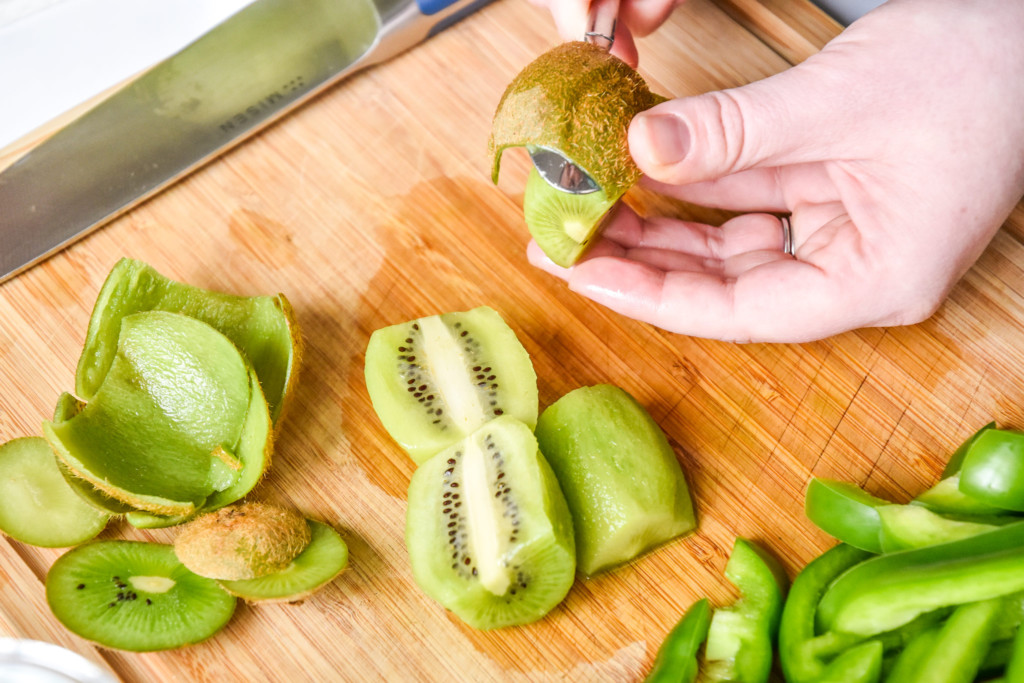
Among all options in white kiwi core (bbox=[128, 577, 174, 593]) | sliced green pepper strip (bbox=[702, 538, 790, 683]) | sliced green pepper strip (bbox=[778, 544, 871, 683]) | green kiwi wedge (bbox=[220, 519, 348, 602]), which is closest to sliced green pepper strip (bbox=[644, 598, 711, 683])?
sliced green pepper strip (bbox=[702, 538, 790, 683])

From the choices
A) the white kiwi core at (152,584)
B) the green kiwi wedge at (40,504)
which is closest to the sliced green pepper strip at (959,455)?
the white kiwi core at (152,584)

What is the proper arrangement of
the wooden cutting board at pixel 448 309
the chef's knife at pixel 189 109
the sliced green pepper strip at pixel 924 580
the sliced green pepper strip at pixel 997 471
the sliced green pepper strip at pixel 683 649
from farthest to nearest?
the chef's knife at pixel 189 109, the wooden cutting board at pixel 448 309, the sliced green pepper strip at pixel 683 649, the sliced green pepper strip at pixel 997 471, the sliced green pepper strip at pixel 924 580

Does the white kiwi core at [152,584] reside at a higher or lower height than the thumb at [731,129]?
lower

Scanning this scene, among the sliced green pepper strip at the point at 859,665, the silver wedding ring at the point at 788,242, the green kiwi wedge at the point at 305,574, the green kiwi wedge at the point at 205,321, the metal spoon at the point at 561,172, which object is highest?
the metal spoon at the point at 561,172

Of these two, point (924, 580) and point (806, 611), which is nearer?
point (924, 580)

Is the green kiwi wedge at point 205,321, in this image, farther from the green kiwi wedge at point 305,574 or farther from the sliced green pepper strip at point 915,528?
the sliced green pepper strip at point 915,528

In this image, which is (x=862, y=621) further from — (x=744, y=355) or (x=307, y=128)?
(x=307, y=128)

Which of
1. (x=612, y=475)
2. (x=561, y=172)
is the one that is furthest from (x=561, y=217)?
(x=612, y=475)

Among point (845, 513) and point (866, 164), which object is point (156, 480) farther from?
point (866, 164)

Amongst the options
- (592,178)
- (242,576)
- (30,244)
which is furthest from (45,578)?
(592,178)
